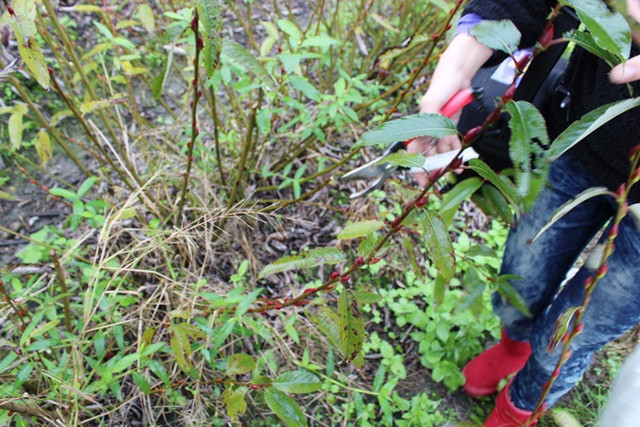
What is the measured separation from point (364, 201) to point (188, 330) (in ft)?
4.97

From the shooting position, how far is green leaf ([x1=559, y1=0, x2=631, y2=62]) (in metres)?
0.63

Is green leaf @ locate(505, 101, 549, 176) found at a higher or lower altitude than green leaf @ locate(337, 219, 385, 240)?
higher

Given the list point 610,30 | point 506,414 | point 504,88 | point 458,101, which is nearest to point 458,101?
point 458,101

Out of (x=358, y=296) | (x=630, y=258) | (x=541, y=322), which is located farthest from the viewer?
(x=541, y=322)

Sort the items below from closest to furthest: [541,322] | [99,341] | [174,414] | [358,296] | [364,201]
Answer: [358,296] < [99,341] < [541,322] < [174,414] < [364,201]

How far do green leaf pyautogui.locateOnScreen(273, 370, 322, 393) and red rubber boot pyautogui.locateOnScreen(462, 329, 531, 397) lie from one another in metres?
0.98

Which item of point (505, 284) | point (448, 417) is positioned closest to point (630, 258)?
point (505, 284)

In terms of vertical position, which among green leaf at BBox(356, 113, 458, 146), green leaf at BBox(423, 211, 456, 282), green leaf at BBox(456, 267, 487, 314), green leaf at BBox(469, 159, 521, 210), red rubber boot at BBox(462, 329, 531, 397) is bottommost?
red rubber boot at BBox(462, 329, 531, 397)

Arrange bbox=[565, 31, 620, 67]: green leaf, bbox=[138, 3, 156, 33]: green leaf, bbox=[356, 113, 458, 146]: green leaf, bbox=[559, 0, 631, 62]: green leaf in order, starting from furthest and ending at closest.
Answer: bbox=[138, 3, 156, 33]: green leaf
bbox=[356, 113, 458, 146]: green leaf
bbox=[565, 31, 620, 67]: green leaf
bbox=[559, 0, 631, 62]: green leaf

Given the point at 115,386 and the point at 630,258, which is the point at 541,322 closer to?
the point at 630,258

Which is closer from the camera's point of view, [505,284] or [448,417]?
[505,284]

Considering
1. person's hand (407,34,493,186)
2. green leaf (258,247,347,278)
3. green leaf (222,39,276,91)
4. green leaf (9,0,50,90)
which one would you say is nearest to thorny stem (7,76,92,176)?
green leaf (9,0,50,90)

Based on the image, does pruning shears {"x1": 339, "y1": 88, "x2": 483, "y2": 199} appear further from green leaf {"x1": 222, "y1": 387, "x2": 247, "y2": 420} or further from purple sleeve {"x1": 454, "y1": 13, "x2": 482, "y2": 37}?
green leaf {"x1": 222, "y1": 387, "x2": 247, "y2": 420}

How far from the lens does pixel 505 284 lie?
1.46 m
